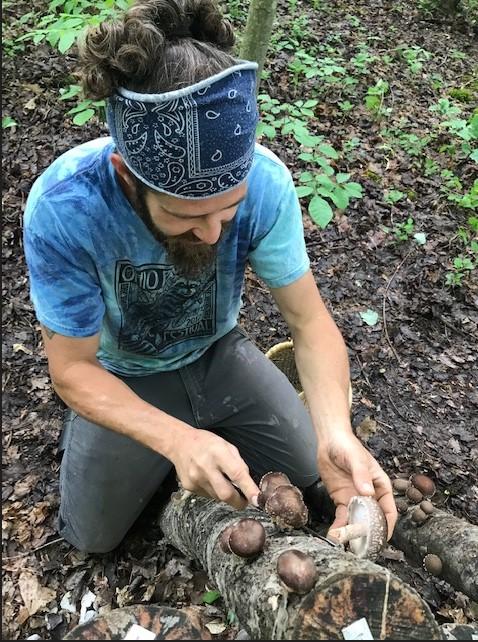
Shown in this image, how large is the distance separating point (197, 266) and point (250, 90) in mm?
798

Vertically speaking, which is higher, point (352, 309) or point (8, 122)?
point (8, 122)

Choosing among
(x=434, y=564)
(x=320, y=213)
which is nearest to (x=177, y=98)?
(x=320, y=213)

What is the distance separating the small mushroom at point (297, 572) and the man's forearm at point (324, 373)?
1.08 metres

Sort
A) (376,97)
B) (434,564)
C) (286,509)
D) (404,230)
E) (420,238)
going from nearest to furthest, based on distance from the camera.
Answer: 1. (286,509)
2. (434,564)
3. (420,238)
4. (404,230)
5. (376,97)

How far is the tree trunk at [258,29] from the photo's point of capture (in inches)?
167

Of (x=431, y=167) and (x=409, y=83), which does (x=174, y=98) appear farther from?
(x=409, y=83)

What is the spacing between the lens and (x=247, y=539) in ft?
5.51

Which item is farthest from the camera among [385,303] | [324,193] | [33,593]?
[385,303]

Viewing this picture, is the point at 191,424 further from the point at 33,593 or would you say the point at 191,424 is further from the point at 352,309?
the point at 352,309

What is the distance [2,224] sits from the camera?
477 centimetres

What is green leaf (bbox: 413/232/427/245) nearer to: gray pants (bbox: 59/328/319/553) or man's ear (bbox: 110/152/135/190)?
gray pants (bbox: 59/328/319/553)

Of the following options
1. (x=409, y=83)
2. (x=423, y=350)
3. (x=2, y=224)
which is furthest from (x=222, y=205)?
(x=409, y=83)

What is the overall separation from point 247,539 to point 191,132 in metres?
1.40

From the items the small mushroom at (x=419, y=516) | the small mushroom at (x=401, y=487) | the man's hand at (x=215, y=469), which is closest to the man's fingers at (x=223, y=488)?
the man's hand at (x=215, y=469)
